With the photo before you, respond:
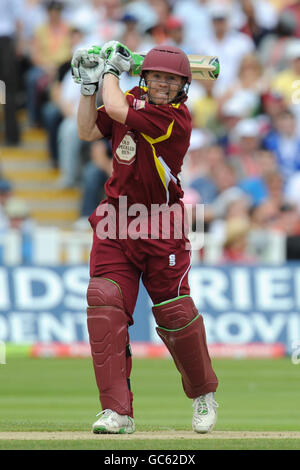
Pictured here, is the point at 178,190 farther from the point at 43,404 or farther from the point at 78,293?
the point at 78,293

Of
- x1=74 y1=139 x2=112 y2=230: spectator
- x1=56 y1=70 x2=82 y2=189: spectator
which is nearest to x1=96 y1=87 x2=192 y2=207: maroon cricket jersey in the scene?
x1=74 y1=139 x2=112 y2=230: spectator

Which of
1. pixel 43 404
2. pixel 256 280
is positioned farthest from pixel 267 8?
pixel 43 404

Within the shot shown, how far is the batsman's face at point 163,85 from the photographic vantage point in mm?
7336

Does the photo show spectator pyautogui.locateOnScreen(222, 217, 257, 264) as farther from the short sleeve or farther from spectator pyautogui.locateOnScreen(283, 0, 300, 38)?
the short sleeve

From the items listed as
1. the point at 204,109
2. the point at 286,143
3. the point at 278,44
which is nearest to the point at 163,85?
the point at 286,143

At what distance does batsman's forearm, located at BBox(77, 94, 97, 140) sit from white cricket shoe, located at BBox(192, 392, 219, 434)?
1831 mm

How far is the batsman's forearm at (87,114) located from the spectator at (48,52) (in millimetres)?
9794

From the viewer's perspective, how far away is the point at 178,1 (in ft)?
60.2

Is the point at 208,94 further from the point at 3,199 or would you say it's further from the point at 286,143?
the point at 3,199

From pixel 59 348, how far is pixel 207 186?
3147 mm

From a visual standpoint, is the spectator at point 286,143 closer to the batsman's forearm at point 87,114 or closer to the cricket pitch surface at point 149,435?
the batsman's forearm at point 87,114

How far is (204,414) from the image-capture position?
7539 mm

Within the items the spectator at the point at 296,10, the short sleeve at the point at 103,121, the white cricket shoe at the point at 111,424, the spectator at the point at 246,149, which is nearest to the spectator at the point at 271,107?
the spectator at the point at 246,149

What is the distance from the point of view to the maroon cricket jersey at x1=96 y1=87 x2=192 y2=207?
7230mm
